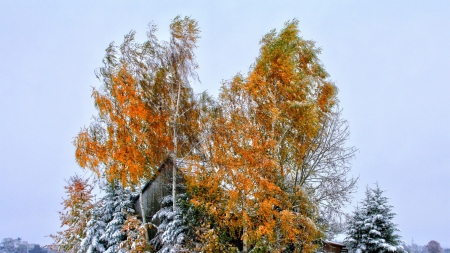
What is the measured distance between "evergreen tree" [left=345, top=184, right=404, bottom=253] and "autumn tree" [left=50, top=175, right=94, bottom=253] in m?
12.6

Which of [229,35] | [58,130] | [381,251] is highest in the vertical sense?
[229,35]

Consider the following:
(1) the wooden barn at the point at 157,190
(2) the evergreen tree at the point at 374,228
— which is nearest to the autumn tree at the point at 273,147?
(1) the wooden barn at the point at 157,190

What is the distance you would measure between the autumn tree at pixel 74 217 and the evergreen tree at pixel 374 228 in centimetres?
1263

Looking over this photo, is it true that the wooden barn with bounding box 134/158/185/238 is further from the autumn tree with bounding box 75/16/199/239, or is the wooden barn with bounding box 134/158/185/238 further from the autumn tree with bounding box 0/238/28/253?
the autumn tree with bounding box 0/238/28/253

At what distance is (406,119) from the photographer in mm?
98312

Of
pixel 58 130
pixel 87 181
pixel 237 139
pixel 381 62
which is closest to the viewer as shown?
pixel 237 139

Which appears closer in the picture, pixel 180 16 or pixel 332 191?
pixel 332 191

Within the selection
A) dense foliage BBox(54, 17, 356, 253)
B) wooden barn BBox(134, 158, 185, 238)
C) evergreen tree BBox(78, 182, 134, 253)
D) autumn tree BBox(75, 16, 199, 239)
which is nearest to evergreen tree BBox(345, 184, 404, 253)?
dense foliage BBox(54, 17, 356, 253)

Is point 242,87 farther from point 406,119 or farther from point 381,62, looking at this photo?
point 406,119

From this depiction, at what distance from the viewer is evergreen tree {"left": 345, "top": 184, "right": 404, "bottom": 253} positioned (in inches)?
643

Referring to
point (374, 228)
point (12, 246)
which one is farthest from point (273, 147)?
point (12, 246)

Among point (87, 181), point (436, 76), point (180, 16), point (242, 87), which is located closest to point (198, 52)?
point (180, 16)

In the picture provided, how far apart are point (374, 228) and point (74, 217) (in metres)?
14.4

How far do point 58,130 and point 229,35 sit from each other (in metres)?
66.7
